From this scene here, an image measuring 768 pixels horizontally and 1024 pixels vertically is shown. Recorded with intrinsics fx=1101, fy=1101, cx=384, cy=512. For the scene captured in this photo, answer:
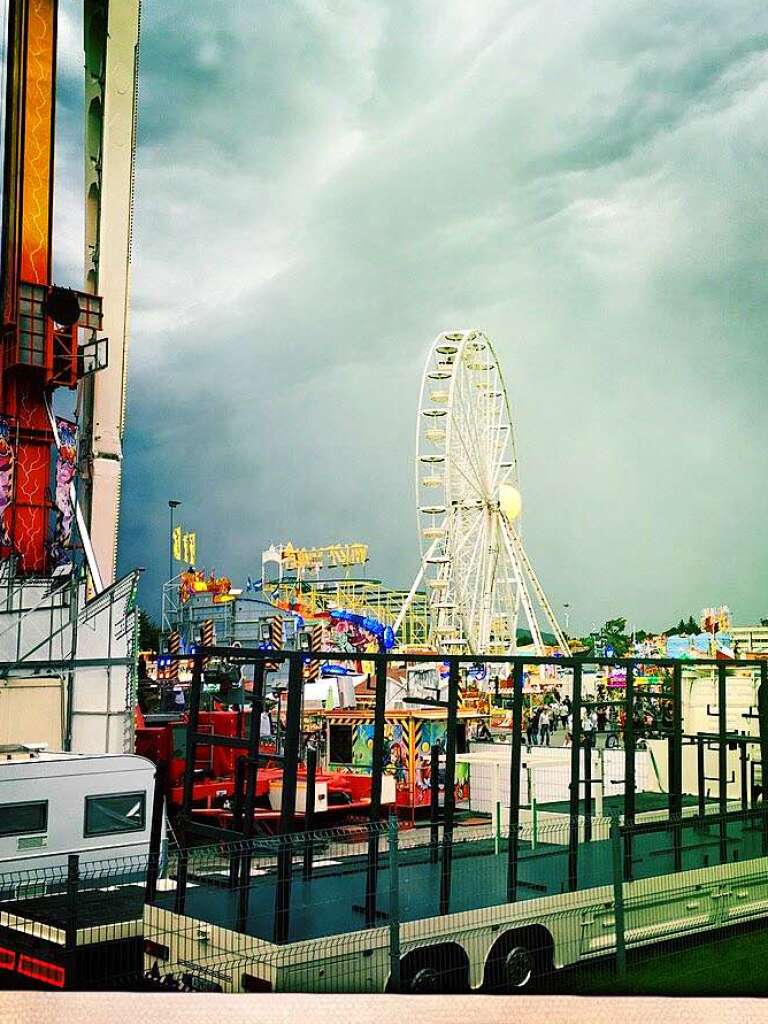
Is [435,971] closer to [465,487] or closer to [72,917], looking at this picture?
[72,917]

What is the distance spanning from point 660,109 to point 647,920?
4385mm

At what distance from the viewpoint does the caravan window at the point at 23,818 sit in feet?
15.7

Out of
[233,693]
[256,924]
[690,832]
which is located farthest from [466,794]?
[256,924]

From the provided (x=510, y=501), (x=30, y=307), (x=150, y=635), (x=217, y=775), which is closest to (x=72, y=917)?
(x=30, y=307)

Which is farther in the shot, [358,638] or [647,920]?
[358,638]

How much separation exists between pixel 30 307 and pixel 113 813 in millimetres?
4151

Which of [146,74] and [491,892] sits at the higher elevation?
[146,74]

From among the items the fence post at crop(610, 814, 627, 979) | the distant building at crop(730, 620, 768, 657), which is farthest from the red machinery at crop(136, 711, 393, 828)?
the fence post at crop(610, 814, 627, 979)

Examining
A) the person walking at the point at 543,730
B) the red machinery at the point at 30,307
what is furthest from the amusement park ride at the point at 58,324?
the person walking at the point at 543,730

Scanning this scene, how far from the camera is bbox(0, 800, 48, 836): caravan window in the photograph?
4.80 metres

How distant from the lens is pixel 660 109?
247 inches

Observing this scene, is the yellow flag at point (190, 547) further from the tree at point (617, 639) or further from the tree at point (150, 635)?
the tree at point (150, 635)

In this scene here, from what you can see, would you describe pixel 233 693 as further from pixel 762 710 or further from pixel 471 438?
pixel 471 438

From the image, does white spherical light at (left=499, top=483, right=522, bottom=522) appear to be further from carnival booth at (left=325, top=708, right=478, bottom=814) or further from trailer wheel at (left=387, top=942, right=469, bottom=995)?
trailer wheel at (left=387, top=942, right=469, bottom=995)
